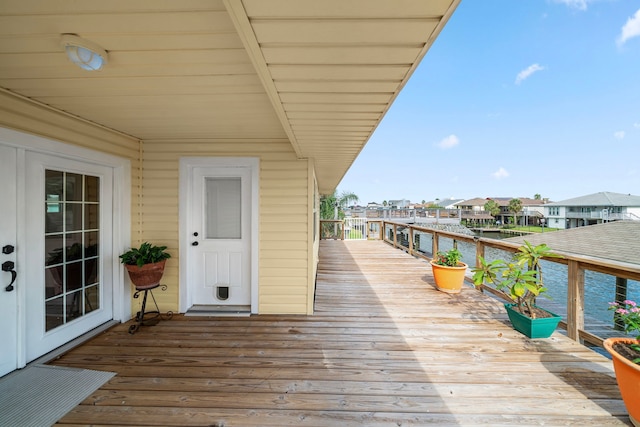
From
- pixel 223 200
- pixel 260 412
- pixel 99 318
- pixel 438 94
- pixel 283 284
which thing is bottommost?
pixel 260 412

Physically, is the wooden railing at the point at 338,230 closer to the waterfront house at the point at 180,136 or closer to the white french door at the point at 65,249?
the waterfront house at the point at 180,136

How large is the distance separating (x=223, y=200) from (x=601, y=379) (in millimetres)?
3957

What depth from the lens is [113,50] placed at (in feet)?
4.58

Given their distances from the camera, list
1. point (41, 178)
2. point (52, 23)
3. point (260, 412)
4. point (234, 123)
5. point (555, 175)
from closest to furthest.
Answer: point (52, 23), point (260, 412), point (41, 178), point (234, 123), point (555, 175)

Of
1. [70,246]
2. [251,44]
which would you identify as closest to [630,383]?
[251,44]

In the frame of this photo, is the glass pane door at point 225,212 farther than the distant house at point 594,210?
No

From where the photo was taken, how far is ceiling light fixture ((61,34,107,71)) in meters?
1.29

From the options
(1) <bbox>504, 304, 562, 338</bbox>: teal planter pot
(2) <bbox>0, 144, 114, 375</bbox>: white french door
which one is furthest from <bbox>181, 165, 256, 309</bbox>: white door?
(1) <bbox>504, 304, 562, 338</bbox>: teal planter pot

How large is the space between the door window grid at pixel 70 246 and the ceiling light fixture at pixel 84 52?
1500 millimetres

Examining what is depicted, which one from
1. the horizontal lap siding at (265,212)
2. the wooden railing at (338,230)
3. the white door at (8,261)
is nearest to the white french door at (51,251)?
the white door at (8,261)

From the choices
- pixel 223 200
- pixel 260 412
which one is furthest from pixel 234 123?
pixel 260 412

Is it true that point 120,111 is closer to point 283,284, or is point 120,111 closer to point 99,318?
point 99,318

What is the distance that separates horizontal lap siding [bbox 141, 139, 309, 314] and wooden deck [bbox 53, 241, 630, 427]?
13.8 inches

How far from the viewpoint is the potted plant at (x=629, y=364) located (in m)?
1.45
